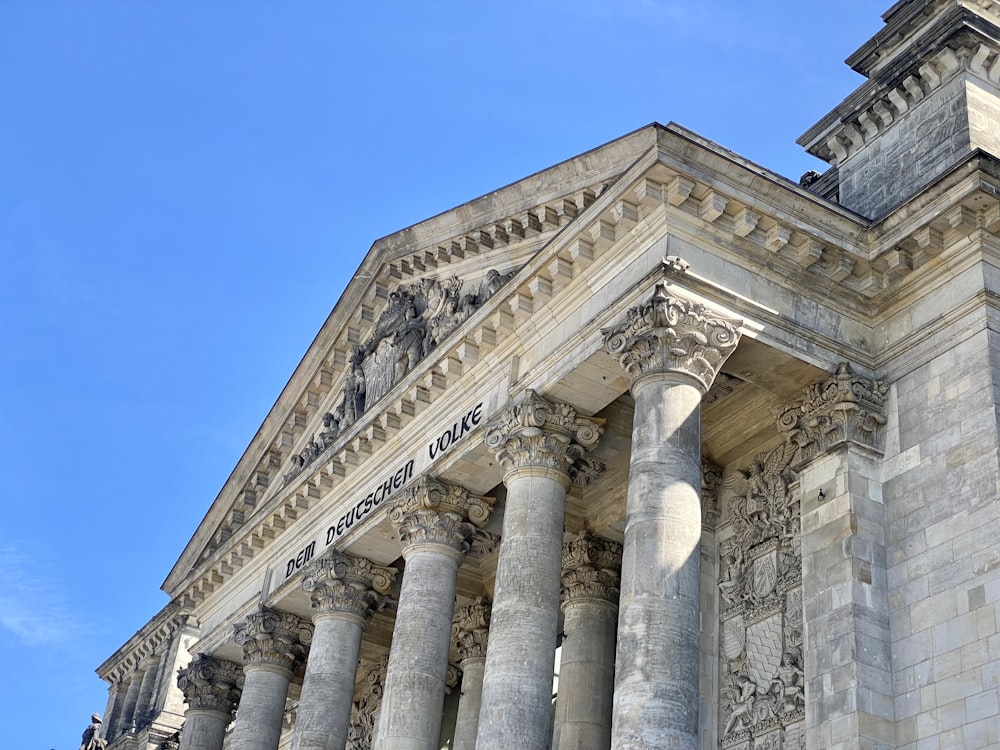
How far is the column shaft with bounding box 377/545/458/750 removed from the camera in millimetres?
22359

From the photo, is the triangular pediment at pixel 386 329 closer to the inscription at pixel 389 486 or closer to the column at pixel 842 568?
the inscription at pixel 389 486

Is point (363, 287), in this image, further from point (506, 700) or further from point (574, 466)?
point (506, 700)

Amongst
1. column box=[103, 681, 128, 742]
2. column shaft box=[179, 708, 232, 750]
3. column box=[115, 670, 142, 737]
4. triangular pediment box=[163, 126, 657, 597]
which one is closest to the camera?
triangular pediment box=[163, 126, 657, 597]

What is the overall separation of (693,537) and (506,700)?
12.3 ft

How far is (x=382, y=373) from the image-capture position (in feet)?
92.4

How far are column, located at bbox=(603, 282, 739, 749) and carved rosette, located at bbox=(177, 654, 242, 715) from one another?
650 inches

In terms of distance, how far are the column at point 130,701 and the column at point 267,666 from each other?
2284 cm

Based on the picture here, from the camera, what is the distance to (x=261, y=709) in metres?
28.7

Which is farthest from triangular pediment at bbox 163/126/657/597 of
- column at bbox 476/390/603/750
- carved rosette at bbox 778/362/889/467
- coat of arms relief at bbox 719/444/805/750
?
coat of arms relief at bbox 719/444/805/750

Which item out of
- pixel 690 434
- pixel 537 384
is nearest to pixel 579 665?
pixel 537 384

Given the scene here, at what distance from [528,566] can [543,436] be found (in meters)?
2.15

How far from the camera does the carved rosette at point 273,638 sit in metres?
29.2

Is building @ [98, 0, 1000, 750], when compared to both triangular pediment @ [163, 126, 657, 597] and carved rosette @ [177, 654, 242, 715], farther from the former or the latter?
carved rosette @ [177, 654, 242, 715]

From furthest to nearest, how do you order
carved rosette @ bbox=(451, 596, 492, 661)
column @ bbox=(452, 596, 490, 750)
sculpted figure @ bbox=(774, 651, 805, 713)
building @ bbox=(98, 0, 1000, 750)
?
carved rosette @ bbox=(451, 596, 492, 661) < column @ bbox=(452, 596, 490, 750) < sculpted figure @ bbox=(774, 651, 805, 713) < building @ bbox=(98, 0, 1000, 750)
